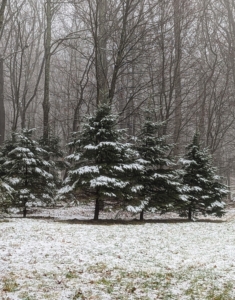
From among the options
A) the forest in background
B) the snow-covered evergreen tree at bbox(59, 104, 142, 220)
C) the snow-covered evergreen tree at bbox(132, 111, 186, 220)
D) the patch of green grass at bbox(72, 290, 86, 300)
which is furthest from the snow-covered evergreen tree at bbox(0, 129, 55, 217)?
the patch of green grass at bbox(72, 290, 86, 300)

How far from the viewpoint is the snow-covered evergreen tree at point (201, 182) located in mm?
17188

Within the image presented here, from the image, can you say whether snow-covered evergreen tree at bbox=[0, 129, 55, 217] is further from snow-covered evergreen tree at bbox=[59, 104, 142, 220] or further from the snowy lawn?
the snowy lawn

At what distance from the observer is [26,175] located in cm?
1524

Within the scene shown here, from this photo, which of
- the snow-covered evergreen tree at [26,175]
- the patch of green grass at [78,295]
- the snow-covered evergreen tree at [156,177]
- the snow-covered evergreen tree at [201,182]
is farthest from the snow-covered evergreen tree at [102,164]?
the patch of green grass at [78,295]

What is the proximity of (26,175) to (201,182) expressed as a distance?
950 cm

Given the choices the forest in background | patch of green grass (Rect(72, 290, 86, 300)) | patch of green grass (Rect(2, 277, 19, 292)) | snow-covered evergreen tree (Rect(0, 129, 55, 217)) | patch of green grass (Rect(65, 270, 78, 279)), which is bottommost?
patch of green grass (Rect(72, 290, 86, 300))

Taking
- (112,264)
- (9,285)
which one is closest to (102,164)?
(112,264)

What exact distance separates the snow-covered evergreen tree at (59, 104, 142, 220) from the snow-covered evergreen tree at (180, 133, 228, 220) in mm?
3987

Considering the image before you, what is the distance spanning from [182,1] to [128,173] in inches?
502

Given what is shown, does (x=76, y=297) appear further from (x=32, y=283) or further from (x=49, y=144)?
(x=49, y=144)

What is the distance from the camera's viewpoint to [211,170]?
17484 millimetres

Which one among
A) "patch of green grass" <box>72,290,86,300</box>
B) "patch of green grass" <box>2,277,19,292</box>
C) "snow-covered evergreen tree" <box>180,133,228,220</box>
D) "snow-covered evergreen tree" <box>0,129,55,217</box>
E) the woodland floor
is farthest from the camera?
"snow-covered evergreen tree" <box>180,133,228,220</box>

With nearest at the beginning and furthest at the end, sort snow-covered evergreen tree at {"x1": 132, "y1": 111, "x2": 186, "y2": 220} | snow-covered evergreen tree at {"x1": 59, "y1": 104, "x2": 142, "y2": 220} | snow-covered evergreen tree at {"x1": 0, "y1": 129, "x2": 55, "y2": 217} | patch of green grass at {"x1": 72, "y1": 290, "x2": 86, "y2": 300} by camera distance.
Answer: patch of green grass at {"x1": 72, "y1": 290, "x2": 86, "y2": 300}, snow-covered evergreen tree at {"x1": 59, "y1": 104, "x2": 142, "y2": 220}, snow-covered evergreen tree at {"x1": 0, "y1": 129, "x2": 55, "y2": 217}, snow-covered evergreen tree at {"x1": 132, "y1": 111, "x2": 186, "y2": 220}

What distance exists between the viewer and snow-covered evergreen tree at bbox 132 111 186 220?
1565 cm
